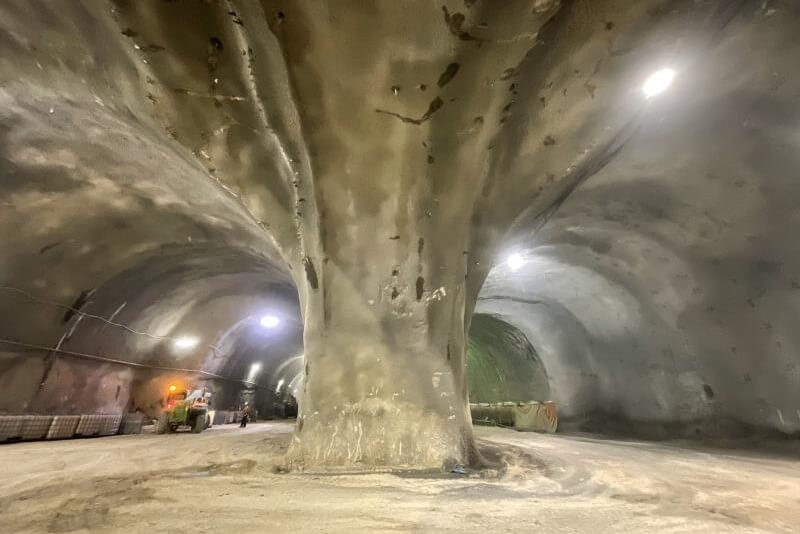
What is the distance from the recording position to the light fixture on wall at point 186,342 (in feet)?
29.7

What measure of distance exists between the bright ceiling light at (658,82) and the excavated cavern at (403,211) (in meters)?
0.03

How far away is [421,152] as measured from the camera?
3.58 m

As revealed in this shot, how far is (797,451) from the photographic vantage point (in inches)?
199

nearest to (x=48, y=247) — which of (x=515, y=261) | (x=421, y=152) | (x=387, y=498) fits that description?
(x=421, y=152)

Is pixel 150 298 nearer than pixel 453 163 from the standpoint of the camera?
No

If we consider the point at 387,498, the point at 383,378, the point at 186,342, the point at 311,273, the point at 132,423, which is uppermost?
the point at 186,342

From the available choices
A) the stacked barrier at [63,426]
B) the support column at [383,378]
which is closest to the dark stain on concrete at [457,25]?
the support column at [383,378]

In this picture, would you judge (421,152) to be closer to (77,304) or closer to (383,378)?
(383,378)

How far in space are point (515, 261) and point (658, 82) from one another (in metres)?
3.71

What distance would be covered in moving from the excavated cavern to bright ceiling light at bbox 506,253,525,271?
79 cm

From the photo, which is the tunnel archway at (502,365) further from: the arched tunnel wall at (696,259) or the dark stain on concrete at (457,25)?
the dark stain on concrete at (457,25)

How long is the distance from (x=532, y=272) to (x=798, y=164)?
12.7ft

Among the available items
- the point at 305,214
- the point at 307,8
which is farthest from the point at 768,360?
the point at 307,8

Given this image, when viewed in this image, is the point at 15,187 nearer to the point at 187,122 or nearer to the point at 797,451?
the point at 187,122
